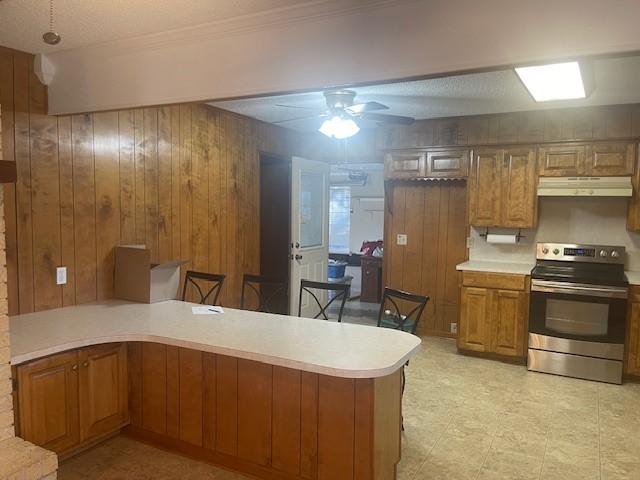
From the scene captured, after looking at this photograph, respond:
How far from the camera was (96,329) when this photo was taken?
267 centimetres

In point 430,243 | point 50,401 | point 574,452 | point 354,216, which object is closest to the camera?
point 50,401

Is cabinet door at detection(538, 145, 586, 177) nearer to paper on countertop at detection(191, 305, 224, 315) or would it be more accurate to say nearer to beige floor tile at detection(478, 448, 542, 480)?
beige floor tile at detection(478, 448, 542, 480)

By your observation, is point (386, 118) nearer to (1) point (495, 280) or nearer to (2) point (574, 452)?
(1) point (495, 280)

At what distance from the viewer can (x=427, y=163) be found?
514 cm

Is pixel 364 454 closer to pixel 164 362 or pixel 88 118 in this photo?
pixel 164 362

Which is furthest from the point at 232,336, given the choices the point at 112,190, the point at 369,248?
the point at 369,248

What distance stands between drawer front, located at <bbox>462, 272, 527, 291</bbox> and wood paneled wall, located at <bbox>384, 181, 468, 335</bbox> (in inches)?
25.2

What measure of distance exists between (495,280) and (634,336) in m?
1.20

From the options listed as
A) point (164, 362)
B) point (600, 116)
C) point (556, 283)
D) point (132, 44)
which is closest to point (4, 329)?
point (164, 362)

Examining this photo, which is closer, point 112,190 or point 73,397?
point 73,397

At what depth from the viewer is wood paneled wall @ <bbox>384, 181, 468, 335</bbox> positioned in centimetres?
527

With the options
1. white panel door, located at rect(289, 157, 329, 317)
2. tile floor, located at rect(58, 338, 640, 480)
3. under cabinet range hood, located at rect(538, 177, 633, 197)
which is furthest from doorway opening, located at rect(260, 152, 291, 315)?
under cabinet range hood, located at rect(538, 177, 633, 197)

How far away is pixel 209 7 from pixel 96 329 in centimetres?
182

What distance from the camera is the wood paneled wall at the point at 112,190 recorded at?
9.23ft
